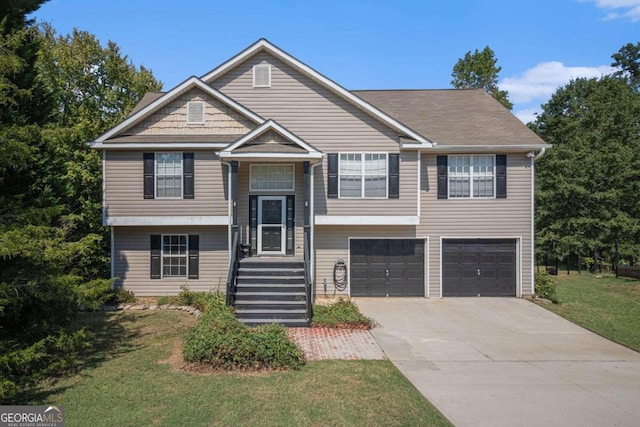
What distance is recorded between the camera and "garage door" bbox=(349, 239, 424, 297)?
1393 cm

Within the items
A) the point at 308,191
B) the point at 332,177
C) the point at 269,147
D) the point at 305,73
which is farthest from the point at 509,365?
the point at 305,73

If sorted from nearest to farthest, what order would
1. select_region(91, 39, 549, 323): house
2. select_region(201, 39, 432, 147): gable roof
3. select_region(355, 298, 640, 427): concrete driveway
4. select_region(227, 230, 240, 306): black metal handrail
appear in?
select_region(355, 298, 640, 427): concrete driveway, select_region(227, 230, 240, 306): black metal handrail, select_region(91, 39, 549, 323): house, select_region(201, 39, 432, 147): gable roof

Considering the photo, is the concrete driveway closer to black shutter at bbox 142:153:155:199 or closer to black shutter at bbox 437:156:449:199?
black shutter at bbox 437:156:449:199


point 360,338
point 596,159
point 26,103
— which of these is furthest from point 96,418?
point 596,159

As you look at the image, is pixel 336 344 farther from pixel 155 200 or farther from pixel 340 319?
pixel 155 200

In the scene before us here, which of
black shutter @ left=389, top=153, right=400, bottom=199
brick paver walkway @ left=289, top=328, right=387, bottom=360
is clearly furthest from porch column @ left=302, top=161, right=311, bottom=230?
brick paver walkway @ left=289, top=328, right=387, bottom=360

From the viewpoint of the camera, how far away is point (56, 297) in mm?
6840

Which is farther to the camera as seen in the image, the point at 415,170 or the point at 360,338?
the point at 415,170

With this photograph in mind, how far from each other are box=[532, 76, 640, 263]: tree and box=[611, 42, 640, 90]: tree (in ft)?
66.9

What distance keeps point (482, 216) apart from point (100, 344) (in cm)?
1237

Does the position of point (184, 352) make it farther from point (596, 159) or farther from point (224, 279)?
point (596, 159)

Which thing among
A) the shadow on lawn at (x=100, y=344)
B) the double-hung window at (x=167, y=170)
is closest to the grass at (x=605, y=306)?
the shadow on lawn at (x=100, y=344)

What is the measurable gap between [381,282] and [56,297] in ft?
32.8

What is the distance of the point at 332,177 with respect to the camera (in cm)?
1344
